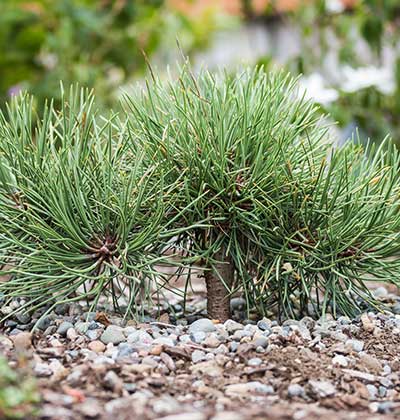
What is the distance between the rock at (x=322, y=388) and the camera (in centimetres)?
144

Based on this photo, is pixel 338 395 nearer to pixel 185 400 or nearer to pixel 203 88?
pixel 185 400

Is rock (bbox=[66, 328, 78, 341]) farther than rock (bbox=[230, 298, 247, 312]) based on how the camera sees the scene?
No

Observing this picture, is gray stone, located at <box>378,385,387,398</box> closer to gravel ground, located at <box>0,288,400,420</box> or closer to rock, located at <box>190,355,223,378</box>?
gravel ground, located at <box>0,288,400,420</box>

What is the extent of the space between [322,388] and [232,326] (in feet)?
1.16

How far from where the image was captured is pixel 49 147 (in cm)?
191

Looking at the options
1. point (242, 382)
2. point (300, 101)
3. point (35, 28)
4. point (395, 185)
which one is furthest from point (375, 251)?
point (35, 28)

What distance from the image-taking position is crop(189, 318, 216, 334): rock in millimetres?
1756

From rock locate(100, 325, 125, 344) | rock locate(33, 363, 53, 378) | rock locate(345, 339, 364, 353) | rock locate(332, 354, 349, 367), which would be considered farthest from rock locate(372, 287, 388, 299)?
rock locate(33, 363, 53, 378)

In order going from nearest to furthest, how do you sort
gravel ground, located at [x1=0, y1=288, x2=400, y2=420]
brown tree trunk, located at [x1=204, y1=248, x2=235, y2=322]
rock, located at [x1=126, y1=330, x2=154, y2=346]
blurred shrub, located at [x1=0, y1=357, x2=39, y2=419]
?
1. blurred shrub, located at [x1=0, y1=357, x2=39, y2=419]
2. gravel ground, located at [x1=0, y1=288, x2=400, y2=420]
3. rock, located at [x1=126, y1=330, x2=154, y2=346]
4. brown tree trunk, located at [x1=204, y1=248, x2=235, y2=322]

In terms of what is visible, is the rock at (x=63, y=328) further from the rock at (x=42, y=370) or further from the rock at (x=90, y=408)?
the rock at (x=90, y=408)

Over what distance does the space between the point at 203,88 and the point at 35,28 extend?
128 inches

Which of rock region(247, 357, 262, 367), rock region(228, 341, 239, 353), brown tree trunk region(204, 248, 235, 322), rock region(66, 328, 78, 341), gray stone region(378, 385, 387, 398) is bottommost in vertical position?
gray stone region(378, 385, 387, 398)

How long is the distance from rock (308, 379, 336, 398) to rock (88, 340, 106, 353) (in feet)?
1.36

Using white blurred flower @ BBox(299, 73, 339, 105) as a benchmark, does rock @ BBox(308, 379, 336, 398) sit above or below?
below
